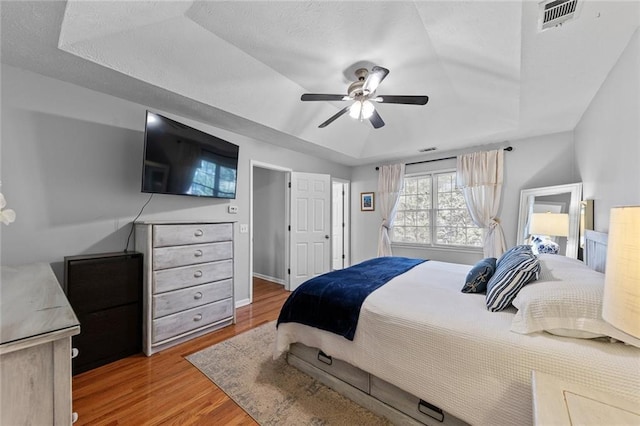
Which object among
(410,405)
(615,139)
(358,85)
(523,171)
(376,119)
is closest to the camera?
(410,405)

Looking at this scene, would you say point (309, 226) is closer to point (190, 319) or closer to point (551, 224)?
point (190, 319)

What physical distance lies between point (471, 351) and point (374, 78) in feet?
6.71

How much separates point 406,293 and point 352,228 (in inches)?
143

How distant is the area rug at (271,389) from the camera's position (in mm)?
1623

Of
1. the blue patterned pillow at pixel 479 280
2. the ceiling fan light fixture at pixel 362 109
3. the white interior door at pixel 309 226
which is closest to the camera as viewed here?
the blue patterned pillow at pixel 479 280

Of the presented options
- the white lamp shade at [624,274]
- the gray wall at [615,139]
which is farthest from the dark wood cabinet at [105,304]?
the gray wall at [615,139]

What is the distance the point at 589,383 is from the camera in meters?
1.02

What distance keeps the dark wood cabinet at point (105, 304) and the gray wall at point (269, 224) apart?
2.65 meters

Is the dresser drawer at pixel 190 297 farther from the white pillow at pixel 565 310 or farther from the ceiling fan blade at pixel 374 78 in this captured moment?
the white pillow at pixel 565 310

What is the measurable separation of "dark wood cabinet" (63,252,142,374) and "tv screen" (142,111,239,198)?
0.74 m

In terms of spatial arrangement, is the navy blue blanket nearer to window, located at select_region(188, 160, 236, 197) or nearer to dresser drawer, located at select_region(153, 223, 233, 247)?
dresser drawer, located at select_region(153, 223, 233, 247)

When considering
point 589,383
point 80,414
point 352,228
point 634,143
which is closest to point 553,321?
point 589,383

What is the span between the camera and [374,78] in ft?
6.93

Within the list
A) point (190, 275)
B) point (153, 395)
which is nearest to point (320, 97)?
point (190, 275)
